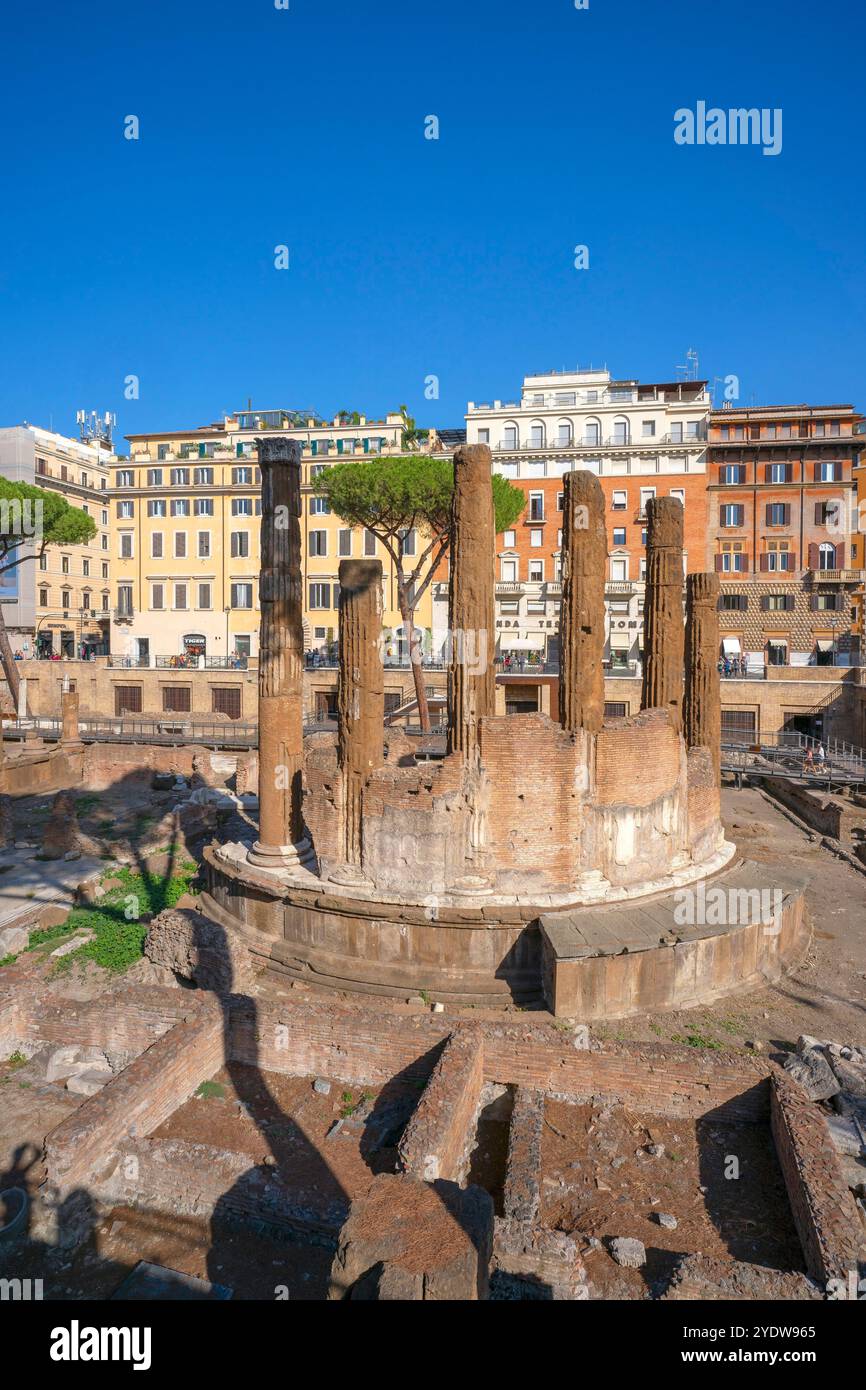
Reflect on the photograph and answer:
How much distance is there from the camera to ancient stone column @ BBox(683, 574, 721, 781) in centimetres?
1583

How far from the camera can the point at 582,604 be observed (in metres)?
12.7

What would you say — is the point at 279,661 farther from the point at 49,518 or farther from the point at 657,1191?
the point at 49,518

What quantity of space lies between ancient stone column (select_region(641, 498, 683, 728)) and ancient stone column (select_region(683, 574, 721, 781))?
3.35 feet

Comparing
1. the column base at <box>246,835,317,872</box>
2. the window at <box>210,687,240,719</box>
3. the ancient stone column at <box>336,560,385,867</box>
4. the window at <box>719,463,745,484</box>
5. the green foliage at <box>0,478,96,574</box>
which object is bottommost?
the column base at <box>246,835,317,872</box>

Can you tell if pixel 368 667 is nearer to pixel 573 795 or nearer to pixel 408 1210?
pixel 573 795

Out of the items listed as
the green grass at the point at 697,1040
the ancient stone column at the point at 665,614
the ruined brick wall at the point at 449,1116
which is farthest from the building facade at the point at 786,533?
the ruined brick wall at the point at 449,1116

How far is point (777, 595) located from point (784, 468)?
7207 millimetres

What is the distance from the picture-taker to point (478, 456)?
39.9 ft

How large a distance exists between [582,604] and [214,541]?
36.4 m

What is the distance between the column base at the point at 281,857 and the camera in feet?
43.2

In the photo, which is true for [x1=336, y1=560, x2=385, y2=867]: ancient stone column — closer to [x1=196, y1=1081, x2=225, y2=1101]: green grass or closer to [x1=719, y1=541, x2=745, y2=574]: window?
[x1=196, y1=1081, x2=225, y2=1101]: green grass

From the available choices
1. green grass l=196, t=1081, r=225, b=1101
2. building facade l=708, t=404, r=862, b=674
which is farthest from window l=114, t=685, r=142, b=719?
green grass l=196, t=1081, r=225, b=1101

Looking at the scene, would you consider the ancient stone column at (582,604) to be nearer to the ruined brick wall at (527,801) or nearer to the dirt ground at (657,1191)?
the ruined brick wall at (527,801)

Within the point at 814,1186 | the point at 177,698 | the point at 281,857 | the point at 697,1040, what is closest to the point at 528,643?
the point at 177,698
